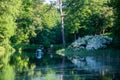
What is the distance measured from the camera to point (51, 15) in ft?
289

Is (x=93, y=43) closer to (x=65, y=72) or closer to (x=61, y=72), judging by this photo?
(x=61, y=72)

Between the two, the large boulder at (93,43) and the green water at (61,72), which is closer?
the green water at (61,72)

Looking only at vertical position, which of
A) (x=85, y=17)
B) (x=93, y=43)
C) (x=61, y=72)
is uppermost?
(x=85, y=17)

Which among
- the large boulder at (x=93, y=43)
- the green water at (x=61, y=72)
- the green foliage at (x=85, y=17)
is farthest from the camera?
the green foliage at (x=85, y=17)

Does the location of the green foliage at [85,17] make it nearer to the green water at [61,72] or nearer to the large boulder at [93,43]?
the large boulder at [93,43]

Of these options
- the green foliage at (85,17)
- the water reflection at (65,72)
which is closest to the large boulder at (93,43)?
the green foliage at (85,17)

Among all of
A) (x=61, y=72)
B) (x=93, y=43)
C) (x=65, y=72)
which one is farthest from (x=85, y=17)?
(x=65, y=72)

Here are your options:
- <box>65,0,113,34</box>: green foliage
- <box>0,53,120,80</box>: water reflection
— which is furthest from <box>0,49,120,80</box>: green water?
<box>65,0,113,34</box>: green foliage

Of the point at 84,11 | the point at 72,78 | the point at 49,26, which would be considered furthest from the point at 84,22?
the point at 72,78

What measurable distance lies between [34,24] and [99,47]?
1160 inches

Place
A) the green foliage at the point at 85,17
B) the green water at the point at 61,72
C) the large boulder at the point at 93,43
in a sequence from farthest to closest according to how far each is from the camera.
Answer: the green foliage at the point at 85,17 → the large boulder at the point at 93,43 → the green water at the point at 61,72

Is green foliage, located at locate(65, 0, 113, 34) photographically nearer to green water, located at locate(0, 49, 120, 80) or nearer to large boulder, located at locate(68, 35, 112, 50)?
large boulder, located at locate(68, 35, 112, 50)

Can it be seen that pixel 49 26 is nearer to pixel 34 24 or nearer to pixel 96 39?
pixel 34 24

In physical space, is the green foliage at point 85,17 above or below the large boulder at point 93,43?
above
